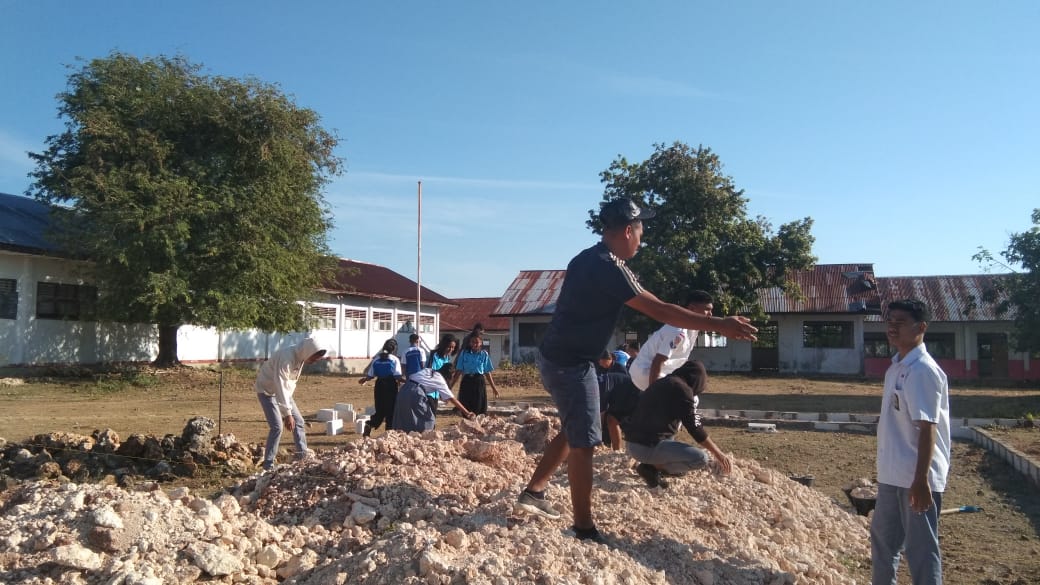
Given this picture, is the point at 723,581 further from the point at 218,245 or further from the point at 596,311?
the point at 218,245

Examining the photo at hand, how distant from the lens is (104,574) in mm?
3611

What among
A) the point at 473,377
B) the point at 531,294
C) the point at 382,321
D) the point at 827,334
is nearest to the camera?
the point at 473,377

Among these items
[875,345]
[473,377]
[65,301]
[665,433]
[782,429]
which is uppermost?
[65,301]

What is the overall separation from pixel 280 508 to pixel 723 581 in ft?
8.66

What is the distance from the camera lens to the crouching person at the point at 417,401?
7.55 m

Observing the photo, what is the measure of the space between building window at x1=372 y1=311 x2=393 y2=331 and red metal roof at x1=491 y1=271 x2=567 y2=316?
447cm

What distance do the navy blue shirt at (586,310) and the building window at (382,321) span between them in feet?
95.9

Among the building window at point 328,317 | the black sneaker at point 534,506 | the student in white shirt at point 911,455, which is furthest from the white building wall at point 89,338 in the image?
the student in white shirt at point 911,455

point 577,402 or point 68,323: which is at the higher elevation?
point 68,323

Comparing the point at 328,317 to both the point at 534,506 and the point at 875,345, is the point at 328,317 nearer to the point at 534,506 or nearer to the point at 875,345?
the point at 875,345

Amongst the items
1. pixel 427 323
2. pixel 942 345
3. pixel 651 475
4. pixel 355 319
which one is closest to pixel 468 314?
pixel 427 323

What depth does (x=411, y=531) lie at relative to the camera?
383 centimetres

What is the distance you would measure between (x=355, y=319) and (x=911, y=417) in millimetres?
29132

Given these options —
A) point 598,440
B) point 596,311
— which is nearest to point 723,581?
point 598,440
